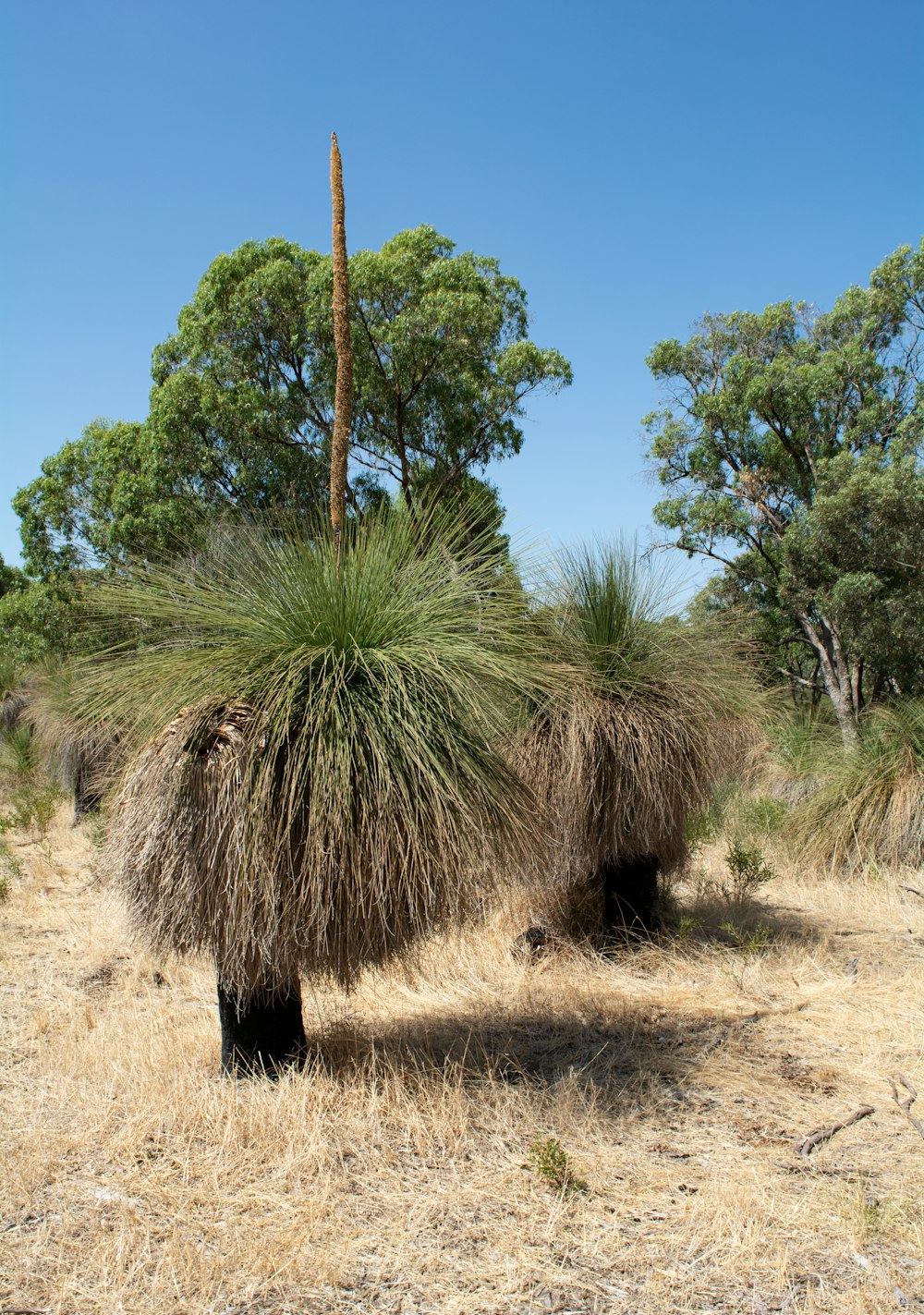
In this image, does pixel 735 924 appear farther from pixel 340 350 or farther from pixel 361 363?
pixel 361 363

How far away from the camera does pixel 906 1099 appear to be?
394cm

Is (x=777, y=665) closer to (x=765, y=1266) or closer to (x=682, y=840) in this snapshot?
(x=682, y=840)

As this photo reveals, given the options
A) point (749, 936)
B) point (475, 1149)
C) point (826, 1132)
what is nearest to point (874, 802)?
point (749, 936)

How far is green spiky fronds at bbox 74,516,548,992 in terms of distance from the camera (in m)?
3.48

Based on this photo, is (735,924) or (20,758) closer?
(735,924)

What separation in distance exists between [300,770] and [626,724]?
9.04ft

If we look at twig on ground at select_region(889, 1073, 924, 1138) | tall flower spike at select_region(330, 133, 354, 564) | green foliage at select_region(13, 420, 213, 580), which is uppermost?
green foliage at select_region(13, 420, 213, 580)

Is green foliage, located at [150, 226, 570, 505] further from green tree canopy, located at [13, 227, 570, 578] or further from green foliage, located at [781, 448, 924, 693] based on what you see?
green foliage, located at [781, 448, 924, 693]

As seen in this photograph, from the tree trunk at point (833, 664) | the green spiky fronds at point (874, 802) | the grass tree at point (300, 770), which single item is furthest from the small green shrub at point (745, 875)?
Result: the tree trunk at point (833, 664)

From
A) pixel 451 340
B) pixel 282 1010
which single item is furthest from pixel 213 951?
pixel 451 340

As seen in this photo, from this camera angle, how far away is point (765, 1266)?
8.90ft

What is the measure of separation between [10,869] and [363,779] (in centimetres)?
651

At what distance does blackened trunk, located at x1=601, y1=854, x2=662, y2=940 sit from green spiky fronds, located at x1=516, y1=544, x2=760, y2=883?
0.22 m

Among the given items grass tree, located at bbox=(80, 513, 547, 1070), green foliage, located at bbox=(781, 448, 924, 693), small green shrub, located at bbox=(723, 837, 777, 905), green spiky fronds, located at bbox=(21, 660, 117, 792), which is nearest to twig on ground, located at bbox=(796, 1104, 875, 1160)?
grass tree, located at bbox=(80, 513, 547, 1070)
